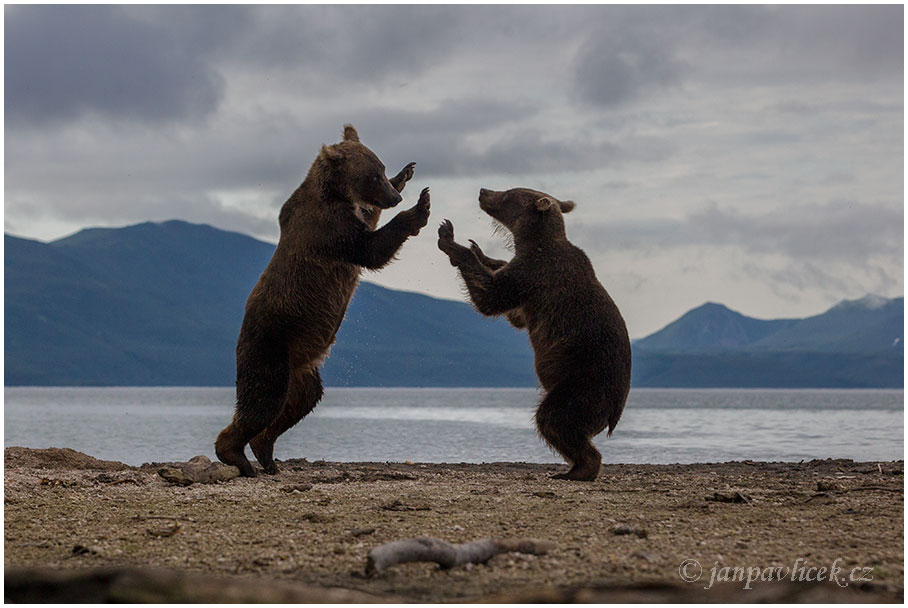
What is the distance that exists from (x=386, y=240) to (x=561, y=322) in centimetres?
172

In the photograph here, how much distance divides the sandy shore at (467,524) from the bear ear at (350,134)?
3.32 meters

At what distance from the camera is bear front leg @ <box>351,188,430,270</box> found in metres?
9.39

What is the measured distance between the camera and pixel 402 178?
33.9 feet

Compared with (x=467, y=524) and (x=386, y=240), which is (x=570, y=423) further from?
(x=467, y=524)

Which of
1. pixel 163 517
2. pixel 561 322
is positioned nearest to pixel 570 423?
pixel 561 322

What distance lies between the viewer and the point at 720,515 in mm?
6727

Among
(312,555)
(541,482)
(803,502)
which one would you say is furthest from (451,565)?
(541,482)

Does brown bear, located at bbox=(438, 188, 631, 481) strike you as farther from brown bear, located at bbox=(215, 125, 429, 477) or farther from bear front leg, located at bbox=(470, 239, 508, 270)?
brown bear, located at bbox=(215, 125, 429, 477)

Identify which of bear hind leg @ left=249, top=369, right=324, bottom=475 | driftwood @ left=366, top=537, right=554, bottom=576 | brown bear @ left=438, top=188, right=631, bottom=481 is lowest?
driftwood @ left=366, top=537, right=554, bottom=576

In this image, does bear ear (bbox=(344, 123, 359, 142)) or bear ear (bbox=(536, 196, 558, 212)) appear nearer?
bear ear (bbox=(536, 196, 558, 212))

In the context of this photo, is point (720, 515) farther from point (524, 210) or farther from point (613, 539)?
point (524, 210)

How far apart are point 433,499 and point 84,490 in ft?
10.3

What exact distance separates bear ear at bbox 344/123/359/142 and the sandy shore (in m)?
3.32

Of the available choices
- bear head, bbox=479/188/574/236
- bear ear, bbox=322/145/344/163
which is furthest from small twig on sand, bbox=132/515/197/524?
bear head, bbox=479/188/574/236
